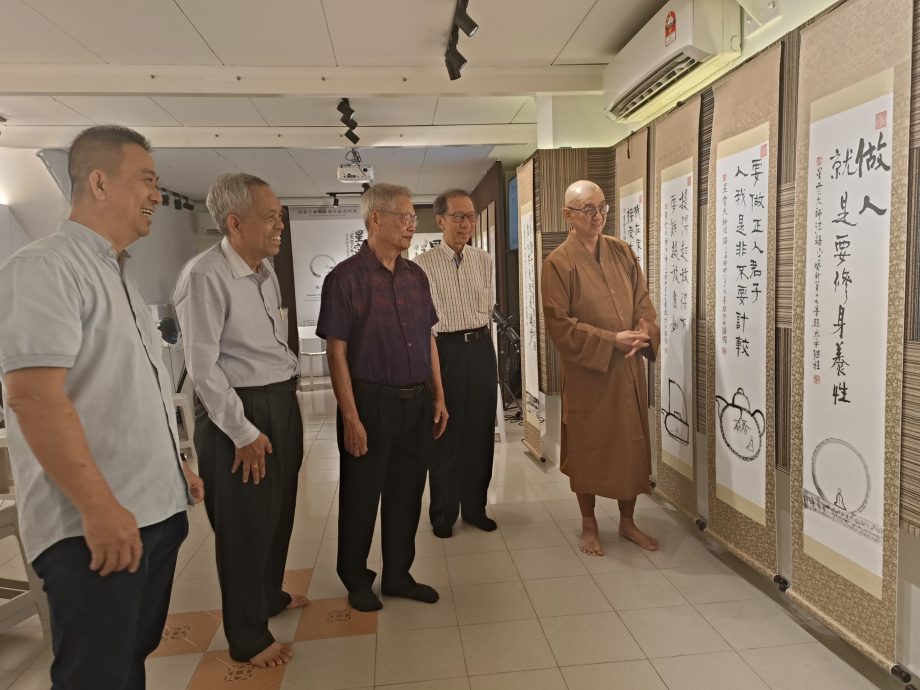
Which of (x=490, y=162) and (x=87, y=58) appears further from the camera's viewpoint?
(x=490, y=162)

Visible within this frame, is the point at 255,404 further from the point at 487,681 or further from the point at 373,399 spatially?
the point at 487,681

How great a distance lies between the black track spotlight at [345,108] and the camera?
4265mm

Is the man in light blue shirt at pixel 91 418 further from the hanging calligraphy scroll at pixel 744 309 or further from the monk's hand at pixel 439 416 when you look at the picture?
the hanging calligraphy scroll at pixel 744 309

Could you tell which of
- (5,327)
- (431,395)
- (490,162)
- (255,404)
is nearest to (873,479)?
(431,395)

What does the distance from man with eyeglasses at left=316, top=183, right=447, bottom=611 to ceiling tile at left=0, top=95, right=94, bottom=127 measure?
3432 millimetres

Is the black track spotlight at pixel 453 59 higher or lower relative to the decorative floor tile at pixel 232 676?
higher

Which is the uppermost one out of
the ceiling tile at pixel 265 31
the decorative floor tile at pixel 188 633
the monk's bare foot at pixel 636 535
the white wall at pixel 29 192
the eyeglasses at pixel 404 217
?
the ceiling tile at pixel 265 31

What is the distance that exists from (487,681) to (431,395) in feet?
3.34

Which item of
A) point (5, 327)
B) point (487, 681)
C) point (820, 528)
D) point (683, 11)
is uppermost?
point (683, 11)

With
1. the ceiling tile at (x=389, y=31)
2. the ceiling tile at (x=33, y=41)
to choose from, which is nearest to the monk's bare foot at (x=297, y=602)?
the ceiling tile at (x=389, y=31)

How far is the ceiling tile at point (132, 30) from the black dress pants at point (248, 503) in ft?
7.45

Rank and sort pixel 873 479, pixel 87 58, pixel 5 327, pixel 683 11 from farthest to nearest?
1. pixel 87 58
2. pixel 683 11
3. pixel 873 479
4. pixel 5 327

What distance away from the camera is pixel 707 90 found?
2510mm

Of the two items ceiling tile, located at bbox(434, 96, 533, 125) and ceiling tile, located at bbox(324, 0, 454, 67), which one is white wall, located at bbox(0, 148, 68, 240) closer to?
ceiling tile, located at bbox(324, 0, 454, 67)
